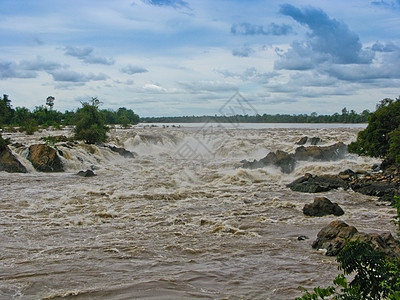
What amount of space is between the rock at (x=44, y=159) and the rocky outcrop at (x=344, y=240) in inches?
700

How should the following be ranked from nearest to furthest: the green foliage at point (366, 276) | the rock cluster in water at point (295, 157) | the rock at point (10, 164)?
1. the green foliage at point (366, 276)
2. the rock at point (10, 164)
3. the rock cluster in water at point (295, 157)

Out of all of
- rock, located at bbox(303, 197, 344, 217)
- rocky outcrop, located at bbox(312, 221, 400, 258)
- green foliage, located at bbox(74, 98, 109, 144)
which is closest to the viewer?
rocky outcrop, located at bbox(312, 221, 400, 258)

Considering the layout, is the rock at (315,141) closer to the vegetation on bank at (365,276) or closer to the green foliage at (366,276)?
the vegetation on bank at (365,276)

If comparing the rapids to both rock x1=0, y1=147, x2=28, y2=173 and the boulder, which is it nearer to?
rock x1=0, y1=147, x2=28, y2=173

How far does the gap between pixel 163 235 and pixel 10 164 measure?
14.9 m

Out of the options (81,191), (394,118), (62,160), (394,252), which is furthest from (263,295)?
(62,160)

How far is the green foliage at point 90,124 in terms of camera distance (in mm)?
30531

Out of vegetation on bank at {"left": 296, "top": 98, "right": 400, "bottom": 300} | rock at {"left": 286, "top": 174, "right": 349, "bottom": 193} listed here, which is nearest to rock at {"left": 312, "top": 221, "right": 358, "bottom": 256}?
vegetation on bank at {"left": 296, "top": 98, "right": 400, "bottom": 300}

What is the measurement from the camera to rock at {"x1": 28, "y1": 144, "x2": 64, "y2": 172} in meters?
21.3

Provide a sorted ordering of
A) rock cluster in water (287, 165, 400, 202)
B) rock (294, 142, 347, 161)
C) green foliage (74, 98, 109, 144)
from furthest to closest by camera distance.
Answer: green foliage (74, 98, 109, 144)
rock (294, 142, 347, 161)
rock cluster in water (287, 165, 400, 202)

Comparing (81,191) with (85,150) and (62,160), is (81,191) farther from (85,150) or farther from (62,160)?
(85,150)

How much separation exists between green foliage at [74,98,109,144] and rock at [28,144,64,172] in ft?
28.1

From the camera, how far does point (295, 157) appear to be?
964 inches

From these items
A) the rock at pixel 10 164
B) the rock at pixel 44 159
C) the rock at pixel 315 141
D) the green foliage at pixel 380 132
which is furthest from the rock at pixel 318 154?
the rock at pixel 10 164
